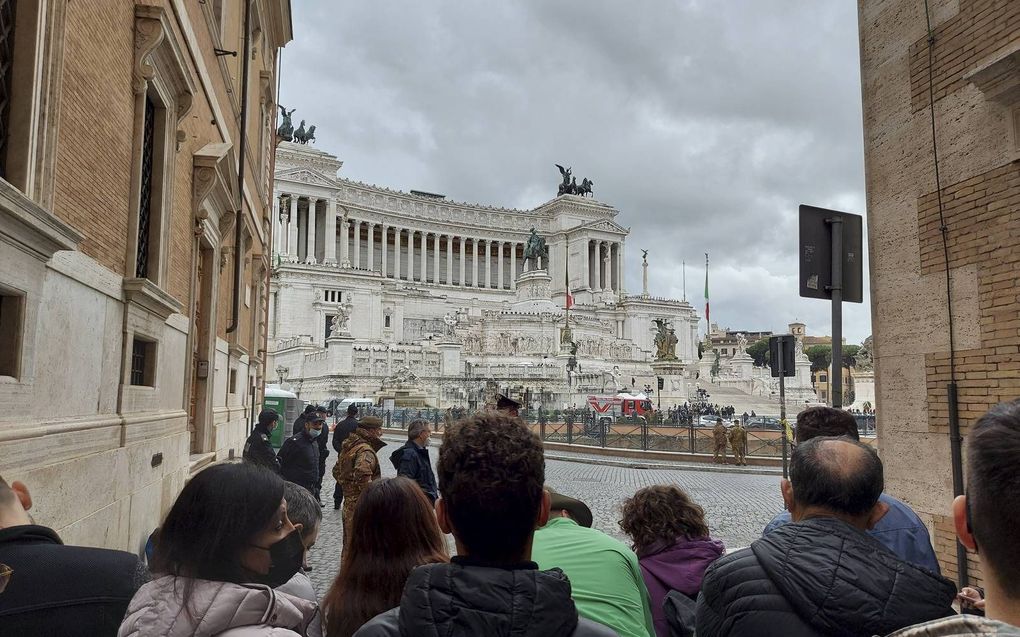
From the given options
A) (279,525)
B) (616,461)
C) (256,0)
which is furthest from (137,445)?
(616,461)

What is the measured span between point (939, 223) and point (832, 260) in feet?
6.74

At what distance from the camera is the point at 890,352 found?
24.8 feet

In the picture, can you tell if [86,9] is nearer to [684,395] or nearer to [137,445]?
[137,445]

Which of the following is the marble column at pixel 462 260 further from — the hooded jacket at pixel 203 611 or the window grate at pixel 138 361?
the hooded jacket at pixel 203 611

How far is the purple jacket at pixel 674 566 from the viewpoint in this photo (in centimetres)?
337

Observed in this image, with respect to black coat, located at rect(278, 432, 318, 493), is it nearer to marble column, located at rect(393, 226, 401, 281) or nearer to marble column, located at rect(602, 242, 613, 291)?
marble column, located at rect(393, 226, 401, 281)

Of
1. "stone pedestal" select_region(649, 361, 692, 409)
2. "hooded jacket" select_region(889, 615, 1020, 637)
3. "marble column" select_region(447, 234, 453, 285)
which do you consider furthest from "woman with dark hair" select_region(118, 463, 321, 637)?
"marble column" select_region(447, 234, 453, 285)

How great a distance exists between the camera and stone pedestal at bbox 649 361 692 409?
4888 centimetres

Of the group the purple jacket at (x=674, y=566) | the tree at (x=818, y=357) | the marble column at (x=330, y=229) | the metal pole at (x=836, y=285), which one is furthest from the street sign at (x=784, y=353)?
the tree at (x=818, y=357)

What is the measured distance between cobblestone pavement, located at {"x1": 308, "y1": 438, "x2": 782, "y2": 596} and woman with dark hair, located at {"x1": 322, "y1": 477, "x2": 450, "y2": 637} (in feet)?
15.0

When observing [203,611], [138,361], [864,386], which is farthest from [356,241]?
[203,611]

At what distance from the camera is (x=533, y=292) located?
67625mm

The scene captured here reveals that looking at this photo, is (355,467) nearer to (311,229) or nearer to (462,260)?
(311,229)

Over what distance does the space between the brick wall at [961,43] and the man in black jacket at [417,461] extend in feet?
19.8
